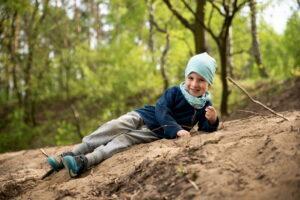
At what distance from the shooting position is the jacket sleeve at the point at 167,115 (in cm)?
447

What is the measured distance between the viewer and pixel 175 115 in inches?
187

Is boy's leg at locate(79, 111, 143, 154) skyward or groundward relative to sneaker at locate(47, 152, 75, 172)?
skyward

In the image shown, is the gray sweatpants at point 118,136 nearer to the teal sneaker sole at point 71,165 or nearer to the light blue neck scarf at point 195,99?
the teal sneaker sole at point 71,165

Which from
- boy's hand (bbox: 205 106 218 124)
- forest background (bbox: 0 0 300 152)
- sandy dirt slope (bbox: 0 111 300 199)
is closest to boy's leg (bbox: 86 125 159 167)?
sandy dirt slope (bbox: 0 111 300 199)

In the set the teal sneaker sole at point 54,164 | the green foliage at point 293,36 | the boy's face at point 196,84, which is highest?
the green foliage at point 293,36

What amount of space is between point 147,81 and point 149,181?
46.6 ft

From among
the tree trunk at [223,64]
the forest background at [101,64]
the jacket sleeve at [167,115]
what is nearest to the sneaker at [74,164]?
the jacket sleeve at [167,115]

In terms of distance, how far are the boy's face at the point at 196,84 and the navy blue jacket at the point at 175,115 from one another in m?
0.13

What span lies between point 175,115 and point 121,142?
66cm

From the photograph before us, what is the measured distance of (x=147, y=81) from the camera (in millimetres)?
17422

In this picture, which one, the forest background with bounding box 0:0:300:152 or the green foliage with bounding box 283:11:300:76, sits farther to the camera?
the forest background with bounding box 0:0:300:152

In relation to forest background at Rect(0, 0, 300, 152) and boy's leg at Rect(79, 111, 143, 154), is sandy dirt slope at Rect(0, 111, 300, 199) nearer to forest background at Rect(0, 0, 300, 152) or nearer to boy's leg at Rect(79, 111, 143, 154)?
boy's leg at Rect(79, 111, 143, 154)

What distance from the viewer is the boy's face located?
15.0ft

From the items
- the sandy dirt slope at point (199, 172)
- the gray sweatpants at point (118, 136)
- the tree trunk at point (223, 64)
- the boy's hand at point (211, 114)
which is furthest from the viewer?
the tree trunk at point (223, 64)
